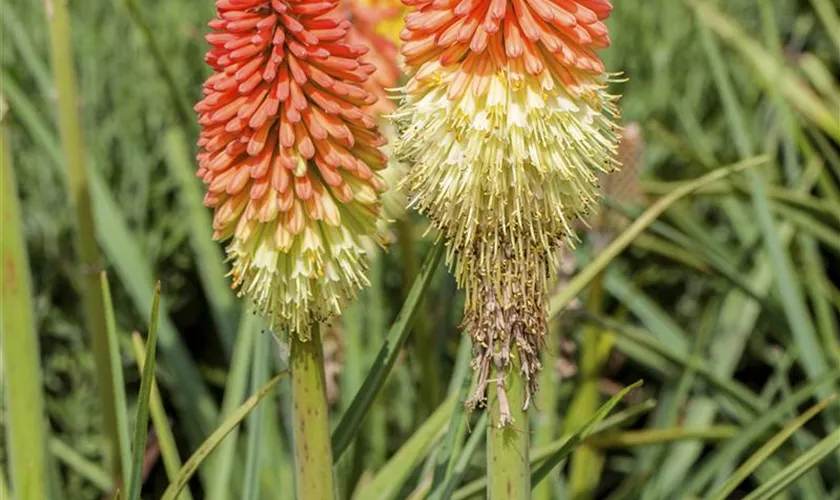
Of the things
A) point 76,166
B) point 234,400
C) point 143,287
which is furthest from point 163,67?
point 234,400

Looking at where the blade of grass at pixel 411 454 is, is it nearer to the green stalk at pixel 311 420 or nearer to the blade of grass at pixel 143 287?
the green stalk at pixel 311 420

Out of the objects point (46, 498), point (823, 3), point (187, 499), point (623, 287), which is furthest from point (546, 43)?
point (823, 3)

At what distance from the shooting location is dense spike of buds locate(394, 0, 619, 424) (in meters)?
1.35

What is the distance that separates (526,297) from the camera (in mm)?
1429

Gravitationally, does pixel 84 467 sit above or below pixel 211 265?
below

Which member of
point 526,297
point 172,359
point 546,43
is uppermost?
point 546,43

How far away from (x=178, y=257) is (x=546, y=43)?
96.4 inches

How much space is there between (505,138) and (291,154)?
28 cm

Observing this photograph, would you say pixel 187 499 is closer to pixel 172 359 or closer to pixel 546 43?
pixel 172 359

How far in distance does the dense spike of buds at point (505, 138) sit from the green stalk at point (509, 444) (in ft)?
0.06

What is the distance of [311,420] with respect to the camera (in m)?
1.49

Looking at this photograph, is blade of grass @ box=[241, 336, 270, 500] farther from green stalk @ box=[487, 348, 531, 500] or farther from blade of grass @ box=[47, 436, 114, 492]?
blade of grass @ box=[47, 436, 114, 492]

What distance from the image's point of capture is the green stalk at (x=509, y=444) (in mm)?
1425

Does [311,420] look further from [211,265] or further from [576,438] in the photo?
[211,265]
